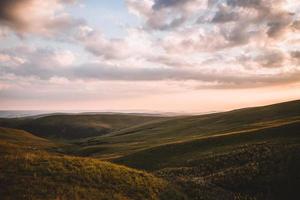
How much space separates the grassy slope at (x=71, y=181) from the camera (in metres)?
→ 21.3

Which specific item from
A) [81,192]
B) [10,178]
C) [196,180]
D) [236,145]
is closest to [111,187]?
[81,192]

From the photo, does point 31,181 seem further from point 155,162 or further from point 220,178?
point 155,162

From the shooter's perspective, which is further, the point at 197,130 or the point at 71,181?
Answer: the point at 197,130

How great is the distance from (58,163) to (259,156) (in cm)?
2405

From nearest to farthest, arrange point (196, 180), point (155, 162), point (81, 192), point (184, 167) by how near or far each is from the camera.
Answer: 1. point (81, 192)
2. point (196, 180)
3. point (184, 167)
4. point (155, 162)

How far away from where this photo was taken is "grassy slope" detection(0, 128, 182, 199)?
2130cm

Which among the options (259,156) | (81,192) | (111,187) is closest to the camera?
(81,192)

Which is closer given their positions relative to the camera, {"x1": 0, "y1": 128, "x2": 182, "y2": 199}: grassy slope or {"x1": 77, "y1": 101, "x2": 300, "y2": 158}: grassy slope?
{"x1": 0, "y1": 128, "x2": 182, "y2": 199}: grassy slope

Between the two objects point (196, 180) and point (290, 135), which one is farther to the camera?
point (290, 135)

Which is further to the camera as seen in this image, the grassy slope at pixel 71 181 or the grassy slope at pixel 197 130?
the grassy slope at pixel 197 130

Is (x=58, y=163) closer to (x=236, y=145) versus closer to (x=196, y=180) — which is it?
(x=196, y=180)

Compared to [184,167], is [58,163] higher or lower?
higher

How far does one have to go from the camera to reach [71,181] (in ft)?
79.3

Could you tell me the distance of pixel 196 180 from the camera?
30.6m
